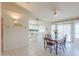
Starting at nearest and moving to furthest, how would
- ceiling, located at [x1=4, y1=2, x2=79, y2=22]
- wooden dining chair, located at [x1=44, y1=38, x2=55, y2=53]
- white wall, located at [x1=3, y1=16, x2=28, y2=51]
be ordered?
ceiling, located at [x1=4, y1=2, x2=79, y2=22]
white wall, located at [x1=3, y1=16, x2=28, y2=51]
wooden dining chair, located at [x1=44, y1=38, x2=55, y2=53]

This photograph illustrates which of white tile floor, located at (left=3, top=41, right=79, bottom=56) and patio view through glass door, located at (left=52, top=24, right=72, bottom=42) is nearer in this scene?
white tile floor, located at (left=3, top=41, right=79, bottom=56)

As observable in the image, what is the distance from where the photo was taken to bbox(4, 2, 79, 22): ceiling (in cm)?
259

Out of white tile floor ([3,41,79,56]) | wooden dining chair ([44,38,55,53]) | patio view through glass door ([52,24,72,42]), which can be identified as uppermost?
patio view through glass door ([52,24,72,42])

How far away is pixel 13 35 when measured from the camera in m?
2.92

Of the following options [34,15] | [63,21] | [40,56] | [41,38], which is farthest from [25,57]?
[63,21]

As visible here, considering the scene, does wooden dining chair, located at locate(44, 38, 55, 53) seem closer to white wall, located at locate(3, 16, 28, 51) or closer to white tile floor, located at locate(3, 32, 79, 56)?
white tile floor, located at locate(3, 32, 79, 56)

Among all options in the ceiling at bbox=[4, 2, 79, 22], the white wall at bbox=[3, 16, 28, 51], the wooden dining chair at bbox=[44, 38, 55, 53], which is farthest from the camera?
the wooden dining chair at bbox=[44, 38, 55, 53]

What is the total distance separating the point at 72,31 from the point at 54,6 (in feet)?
2.27

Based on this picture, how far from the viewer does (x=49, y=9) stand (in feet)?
9.04

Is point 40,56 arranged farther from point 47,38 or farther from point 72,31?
point 72,31

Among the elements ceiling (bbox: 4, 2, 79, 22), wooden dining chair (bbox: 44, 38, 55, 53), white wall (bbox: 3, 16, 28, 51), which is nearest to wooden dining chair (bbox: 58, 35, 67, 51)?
wooden dining chair (bbox: 44, 38, 55, 53)

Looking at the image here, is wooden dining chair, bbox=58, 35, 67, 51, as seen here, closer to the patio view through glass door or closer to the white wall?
the patio view through glass door

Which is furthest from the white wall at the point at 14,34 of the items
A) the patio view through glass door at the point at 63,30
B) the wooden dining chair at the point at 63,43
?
the wooden dining chair at the point at 63,43

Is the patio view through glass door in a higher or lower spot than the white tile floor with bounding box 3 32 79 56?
higher
